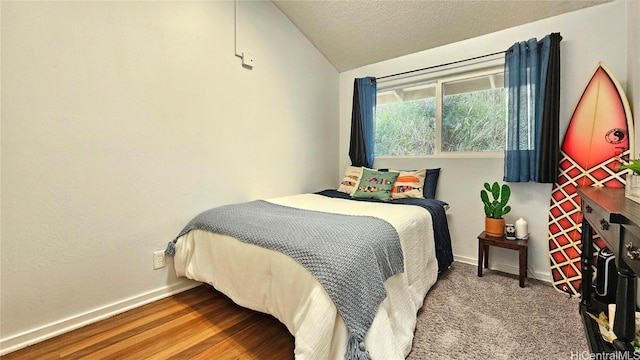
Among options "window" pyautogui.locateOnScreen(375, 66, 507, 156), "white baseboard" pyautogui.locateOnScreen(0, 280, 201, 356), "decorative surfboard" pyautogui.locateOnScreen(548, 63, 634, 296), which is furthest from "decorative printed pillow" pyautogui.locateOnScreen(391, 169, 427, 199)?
"white baseboard" pyautogui.locateOnScreen(0, 280, 201, 356)

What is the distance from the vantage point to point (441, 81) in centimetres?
285

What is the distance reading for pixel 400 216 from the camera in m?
1.82

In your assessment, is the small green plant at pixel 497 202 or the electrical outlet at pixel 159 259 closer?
the electrical outlet at pixel 159 259

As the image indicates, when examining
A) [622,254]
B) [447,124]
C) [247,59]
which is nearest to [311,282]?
[622,254]

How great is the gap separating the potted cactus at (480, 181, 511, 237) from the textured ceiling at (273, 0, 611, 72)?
140 centimetres

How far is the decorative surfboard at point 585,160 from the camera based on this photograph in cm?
187

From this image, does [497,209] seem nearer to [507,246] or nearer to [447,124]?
[507,246]

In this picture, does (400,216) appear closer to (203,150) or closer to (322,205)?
(322,205)

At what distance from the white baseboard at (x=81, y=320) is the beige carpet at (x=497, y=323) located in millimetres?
1696

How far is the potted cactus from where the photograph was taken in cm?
224

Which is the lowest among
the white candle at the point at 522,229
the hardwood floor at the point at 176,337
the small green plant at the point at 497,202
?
the hardwood floor at the point at 176,337

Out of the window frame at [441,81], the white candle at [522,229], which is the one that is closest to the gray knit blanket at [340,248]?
the white candle at [522,229]

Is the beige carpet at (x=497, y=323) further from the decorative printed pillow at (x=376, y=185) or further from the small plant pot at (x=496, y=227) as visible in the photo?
the decorative printed pillow at (x=376, y=185)

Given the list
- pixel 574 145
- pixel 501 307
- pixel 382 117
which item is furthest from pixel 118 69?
pixel 574 145
